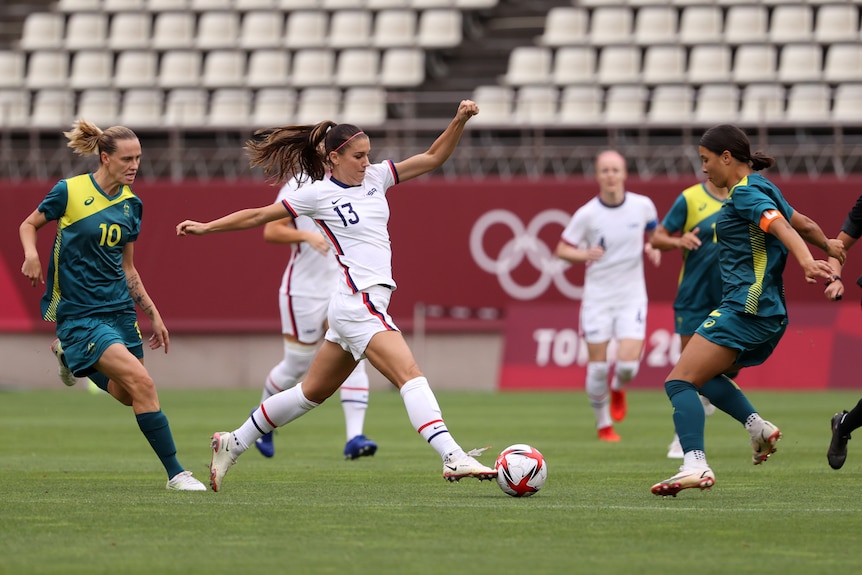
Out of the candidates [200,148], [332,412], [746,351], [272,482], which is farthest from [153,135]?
[746,351]

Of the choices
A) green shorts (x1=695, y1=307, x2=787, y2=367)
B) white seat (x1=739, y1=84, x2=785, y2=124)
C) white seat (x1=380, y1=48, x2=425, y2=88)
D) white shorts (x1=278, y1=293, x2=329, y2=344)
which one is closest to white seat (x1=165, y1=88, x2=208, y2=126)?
white seat (x1=380, y1=48, x2=425, y2=88)

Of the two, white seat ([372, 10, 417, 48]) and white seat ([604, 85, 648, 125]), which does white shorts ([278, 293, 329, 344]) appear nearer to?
white seat ([604, 85, 648, 125])

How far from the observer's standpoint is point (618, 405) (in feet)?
47.5

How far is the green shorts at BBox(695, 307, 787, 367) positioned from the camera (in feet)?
26.9

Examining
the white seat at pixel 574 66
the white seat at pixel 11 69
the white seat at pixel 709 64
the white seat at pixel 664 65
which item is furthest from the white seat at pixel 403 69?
the white seat at pixel 11 69

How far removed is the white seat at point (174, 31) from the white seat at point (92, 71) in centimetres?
99

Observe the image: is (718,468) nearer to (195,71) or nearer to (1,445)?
(1,445)

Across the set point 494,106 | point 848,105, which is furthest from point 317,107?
point 848,105

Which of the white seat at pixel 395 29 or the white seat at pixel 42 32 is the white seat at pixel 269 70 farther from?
the white seat at pixel 42 32

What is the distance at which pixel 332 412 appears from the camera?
1823cm

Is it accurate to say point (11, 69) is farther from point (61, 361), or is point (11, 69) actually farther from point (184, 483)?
point (184, 483)

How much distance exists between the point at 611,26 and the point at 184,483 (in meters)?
17.1

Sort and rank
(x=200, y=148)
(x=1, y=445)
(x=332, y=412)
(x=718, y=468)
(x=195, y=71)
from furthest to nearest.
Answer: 1. (x=195, y=71)
2. (x=200, y=148)
3. (x=332, y=412)
4. (x=1, y=445)
5. (x=718, y=468)

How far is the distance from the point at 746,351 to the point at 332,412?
10.5 m
